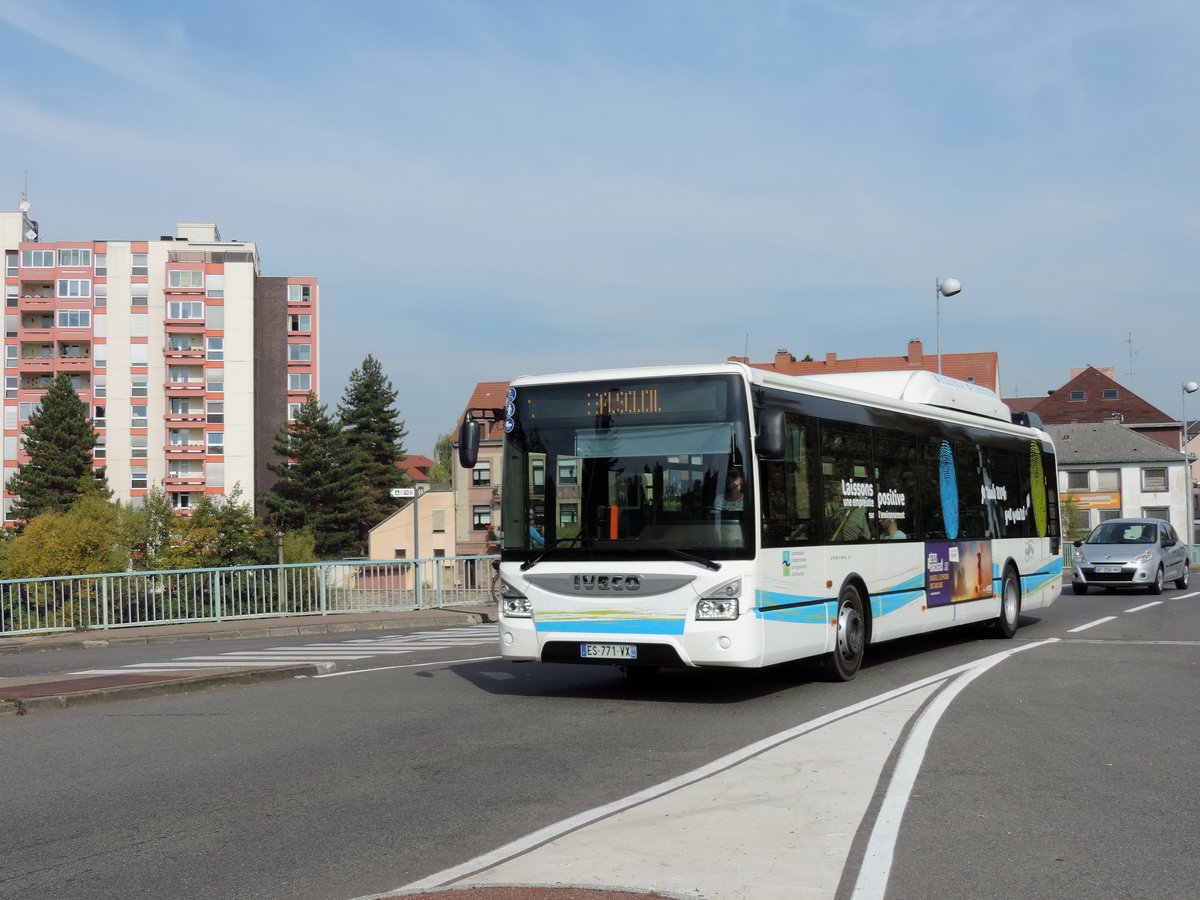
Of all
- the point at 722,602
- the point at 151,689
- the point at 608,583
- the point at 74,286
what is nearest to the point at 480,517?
the point at 74,286

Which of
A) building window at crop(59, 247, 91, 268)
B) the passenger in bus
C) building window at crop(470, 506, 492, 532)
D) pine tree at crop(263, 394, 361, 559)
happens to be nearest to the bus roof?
the passenger in bus

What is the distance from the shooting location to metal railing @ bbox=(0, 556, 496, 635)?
22.1 meters

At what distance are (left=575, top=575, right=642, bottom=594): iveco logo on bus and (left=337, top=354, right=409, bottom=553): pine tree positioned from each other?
3481 inches

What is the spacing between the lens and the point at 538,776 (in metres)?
7.58

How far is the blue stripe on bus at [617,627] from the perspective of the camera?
10.4 m

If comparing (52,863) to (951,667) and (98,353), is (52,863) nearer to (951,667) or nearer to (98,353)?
(951,667)

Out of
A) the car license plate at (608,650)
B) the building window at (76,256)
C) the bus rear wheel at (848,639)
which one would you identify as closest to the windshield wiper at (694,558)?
the car license plate at (608,650)

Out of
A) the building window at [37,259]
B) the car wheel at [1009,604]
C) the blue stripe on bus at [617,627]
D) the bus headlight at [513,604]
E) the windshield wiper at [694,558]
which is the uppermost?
the building window at [37,259]

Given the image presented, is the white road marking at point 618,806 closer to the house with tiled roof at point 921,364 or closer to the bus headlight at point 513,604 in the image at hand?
the bus headlight at point 513,604

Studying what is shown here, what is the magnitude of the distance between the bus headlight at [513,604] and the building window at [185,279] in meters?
88.1

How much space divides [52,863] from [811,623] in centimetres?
713

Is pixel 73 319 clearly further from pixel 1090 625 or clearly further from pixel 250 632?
pixel 1090 625

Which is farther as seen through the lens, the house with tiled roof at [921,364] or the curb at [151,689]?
the house with tiled roof at [921,364]

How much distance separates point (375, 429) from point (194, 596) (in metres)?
81.1
